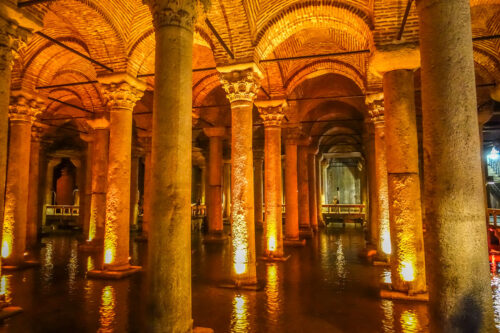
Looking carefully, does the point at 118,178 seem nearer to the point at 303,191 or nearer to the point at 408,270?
the point at 408,270

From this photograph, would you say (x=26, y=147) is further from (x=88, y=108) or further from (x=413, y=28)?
(x=413, y=28)

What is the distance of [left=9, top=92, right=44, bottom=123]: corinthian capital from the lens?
855 centimetres

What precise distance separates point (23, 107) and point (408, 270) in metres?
9.57

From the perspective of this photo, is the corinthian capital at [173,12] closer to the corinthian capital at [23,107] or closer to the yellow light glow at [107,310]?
the yellow light glow at [107,310]

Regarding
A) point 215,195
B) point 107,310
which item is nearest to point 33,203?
point 215,195

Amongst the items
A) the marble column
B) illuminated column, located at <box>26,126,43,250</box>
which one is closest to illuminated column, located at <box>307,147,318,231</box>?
the marble column

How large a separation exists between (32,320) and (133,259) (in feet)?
16.0

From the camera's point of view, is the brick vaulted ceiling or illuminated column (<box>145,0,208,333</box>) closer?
illuminated column (<box>145,0,208,333</box>)

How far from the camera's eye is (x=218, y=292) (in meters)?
6.35

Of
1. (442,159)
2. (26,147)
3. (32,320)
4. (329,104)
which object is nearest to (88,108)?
(26,147)

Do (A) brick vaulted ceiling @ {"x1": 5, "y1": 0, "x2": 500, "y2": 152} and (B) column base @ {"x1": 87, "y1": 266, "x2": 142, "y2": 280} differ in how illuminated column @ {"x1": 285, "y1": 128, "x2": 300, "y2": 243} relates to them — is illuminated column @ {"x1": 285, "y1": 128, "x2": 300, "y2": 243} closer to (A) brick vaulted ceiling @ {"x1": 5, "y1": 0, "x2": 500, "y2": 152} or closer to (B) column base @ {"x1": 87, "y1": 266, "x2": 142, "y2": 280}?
(A) brick vaulted ceiling @ {"x1": 5, "y1": 0, "x2": 500, "y2": 152}

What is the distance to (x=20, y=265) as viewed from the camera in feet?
27.2

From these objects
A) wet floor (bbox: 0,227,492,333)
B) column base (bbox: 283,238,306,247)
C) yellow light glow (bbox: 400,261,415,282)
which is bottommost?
wet floor (bbox: 0,227,492,333)

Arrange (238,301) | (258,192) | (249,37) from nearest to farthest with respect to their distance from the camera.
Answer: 1. (238,301)
2. (249,37)
3. (258,192)
